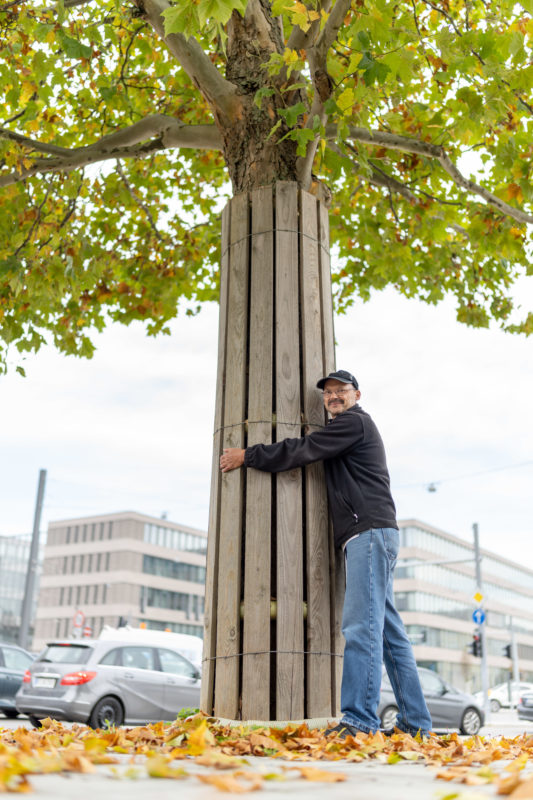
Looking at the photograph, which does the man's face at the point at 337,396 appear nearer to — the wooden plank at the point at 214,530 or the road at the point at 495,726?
the wooden plank at the point at 214,530

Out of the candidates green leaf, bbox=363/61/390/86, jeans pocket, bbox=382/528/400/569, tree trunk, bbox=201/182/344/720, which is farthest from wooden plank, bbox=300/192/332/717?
green leaf, bbox=363/61/390/86

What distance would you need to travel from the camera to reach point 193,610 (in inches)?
3927

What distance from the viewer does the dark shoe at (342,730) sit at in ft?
12.8

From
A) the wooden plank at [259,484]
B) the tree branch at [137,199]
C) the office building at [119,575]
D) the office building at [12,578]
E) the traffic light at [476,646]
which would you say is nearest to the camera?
the wooden plank at [259,484]

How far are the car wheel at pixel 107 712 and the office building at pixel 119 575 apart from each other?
258 feet

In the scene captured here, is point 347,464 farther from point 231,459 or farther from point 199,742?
point 199,742

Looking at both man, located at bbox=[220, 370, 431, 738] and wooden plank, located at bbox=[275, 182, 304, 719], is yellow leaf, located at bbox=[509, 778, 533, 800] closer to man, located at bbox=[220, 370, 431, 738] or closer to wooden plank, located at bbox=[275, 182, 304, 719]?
man, located at bbox=[220, 370, 431, 738]

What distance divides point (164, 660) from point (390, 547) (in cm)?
1098

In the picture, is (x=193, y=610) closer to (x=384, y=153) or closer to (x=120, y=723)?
(x=120, y=723)

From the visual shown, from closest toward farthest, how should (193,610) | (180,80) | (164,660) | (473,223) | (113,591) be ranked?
(473,223), (180,80), (164,660), (113,591), (193,610)

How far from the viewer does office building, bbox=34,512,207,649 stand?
303 ft

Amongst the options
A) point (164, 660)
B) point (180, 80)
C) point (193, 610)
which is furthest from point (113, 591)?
point (180, 80)

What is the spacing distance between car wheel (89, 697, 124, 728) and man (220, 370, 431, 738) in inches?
359

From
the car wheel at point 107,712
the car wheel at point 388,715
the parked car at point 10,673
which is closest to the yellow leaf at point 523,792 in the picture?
the car wheel at point 107,712
